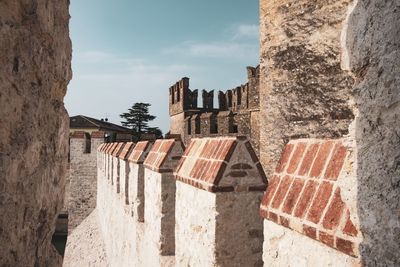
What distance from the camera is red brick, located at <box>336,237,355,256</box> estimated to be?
146 cm

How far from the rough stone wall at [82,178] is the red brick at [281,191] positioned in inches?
651

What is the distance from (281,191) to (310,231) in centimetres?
39

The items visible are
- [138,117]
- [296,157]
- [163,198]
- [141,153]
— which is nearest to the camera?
[296,157]

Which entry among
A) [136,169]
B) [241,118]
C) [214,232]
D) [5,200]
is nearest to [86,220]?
[241,118]

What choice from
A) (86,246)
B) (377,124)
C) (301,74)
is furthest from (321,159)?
(86,246)

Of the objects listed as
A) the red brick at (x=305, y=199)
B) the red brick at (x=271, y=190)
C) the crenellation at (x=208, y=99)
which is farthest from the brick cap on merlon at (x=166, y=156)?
the crenellation at (x=208, y=99)

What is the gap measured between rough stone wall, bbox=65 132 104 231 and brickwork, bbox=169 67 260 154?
600 cm

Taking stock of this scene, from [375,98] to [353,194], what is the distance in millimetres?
373

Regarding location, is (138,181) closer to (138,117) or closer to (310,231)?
(310,231)

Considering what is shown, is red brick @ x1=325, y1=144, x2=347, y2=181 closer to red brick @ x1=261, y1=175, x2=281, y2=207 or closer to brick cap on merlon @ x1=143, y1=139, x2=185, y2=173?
red brick @ x1=261, y1=175, x2=281, y2=207

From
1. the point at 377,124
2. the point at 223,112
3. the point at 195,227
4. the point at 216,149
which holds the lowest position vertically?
the point at 195,227

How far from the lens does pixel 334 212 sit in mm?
1581

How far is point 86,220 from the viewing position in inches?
683

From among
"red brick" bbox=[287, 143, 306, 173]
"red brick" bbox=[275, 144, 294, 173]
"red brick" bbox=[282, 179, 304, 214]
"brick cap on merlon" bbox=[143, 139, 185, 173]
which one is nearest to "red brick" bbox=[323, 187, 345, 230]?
"red brick" bbox=[282, 179, 304, 214]
